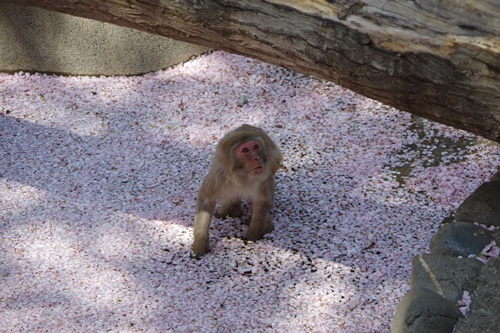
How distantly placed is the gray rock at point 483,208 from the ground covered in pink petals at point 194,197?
49 cm

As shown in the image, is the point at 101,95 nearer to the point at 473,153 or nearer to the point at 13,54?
the point at 13,54

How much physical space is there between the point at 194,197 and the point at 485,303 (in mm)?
2060

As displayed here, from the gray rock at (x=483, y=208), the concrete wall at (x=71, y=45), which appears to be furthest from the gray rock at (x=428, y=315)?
the concrete wall at (x=71, y=45)

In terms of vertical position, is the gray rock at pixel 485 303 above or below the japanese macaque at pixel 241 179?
above

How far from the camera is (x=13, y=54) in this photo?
214 inches

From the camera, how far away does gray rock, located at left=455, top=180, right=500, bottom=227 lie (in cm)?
333

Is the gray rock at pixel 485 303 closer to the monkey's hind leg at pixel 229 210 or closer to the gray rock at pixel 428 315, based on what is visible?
the gray rock at pixel 428 315

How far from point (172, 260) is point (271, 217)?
0.68 m

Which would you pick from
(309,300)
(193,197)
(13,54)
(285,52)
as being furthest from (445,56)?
(13,54)

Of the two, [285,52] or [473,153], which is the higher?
[285,52]

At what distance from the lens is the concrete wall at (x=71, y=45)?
17.6 ft

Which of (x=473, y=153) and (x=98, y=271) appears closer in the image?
(x=98, y=271)

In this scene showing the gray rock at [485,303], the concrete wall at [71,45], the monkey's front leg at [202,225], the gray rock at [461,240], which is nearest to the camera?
the gray rock at [485,303]

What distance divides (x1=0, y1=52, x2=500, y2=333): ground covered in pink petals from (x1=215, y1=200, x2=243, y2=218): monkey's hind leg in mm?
49
